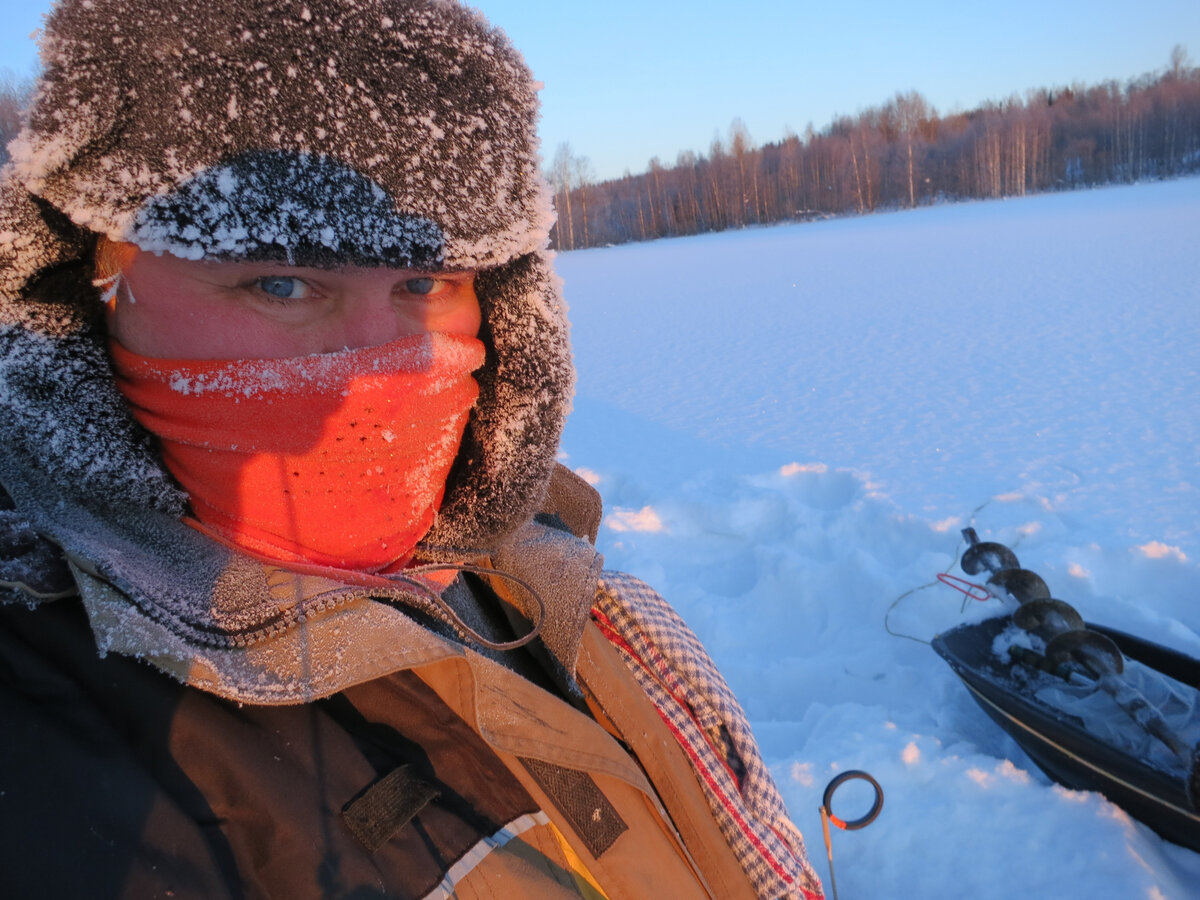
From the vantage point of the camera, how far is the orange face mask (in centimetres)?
93

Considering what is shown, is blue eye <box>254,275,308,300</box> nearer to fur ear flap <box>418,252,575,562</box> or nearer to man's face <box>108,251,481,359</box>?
man's face <box>108,251,481,359</box>

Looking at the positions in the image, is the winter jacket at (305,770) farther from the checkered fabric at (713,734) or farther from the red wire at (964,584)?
the red wire at (964,584)

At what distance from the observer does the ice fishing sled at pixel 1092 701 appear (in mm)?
2285

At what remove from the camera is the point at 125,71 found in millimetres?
780

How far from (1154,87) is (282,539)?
63266mm

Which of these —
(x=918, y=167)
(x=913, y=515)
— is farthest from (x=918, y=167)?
(x=913, y=515)

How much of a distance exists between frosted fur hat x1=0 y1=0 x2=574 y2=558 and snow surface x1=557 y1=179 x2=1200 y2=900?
7.92 ft

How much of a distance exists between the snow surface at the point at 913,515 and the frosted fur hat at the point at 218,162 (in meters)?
2.41

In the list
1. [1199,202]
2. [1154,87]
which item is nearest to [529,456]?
[1199,202]

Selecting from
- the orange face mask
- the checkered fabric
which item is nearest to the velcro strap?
the orange face mask

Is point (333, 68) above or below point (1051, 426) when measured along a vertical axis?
above

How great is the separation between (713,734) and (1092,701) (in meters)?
2.20

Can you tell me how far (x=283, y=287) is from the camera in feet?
3.05

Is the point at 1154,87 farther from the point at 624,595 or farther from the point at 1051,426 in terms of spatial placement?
the point at 624,595
